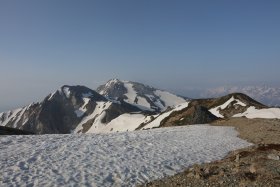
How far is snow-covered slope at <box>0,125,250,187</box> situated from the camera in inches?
870

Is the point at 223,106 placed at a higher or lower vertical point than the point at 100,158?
lower

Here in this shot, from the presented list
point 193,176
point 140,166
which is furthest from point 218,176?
point 140,166

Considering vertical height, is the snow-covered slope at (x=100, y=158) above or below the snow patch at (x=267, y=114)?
above

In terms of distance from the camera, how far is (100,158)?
28328 mm

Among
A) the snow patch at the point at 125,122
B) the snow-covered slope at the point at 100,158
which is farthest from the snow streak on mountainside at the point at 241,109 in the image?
the snow patch at the point at 125,122

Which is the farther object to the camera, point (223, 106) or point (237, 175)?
point (223, 106)

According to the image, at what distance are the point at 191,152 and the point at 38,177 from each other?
1576 centimetres

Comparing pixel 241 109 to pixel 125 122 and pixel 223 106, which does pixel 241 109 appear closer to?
pixel 223 106

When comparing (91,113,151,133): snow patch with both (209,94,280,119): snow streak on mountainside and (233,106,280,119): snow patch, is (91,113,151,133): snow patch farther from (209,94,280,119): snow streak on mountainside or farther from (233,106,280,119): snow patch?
(233,106,280,119): snow patch

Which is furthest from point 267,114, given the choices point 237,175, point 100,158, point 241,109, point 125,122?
point 125,122

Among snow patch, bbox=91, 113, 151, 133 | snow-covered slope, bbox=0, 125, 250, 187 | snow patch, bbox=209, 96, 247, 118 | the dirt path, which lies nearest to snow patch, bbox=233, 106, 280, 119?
snow patch, bbox=209, 96, 247, 118

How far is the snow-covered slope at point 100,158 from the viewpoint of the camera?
72.5 ft

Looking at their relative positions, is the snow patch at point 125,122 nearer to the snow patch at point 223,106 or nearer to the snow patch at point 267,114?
the snow patch at point 223,106

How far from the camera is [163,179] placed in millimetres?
22359
